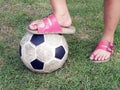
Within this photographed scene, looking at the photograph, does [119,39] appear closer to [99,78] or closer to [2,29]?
[99,78]

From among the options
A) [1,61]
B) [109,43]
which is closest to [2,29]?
[1,61]

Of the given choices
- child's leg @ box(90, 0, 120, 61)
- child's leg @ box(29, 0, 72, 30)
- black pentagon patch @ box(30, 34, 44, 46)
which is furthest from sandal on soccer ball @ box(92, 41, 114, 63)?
black pentagon patch @ box(30, 34, 44, 46)

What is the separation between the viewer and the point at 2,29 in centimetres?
295

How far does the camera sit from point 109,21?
250 cm

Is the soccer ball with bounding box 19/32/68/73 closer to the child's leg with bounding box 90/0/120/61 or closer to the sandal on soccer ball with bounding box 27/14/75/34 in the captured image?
the sandal on soccer ball with bounding box 27/14/75/34

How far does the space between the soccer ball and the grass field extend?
0.11 m

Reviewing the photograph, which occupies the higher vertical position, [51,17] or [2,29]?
[51,17]

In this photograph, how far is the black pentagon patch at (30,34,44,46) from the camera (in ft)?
7.17

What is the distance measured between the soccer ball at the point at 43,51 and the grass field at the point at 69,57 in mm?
106

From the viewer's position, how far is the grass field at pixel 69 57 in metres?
2.21

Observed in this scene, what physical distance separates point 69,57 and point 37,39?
41 cm

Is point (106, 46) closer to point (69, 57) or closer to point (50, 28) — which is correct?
point (69, 57)

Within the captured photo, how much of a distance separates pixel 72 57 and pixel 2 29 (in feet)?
2.71

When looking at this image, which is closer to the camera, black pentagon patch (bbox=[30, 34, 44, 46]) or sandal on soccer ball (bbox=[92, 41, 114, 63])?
black pentagon patch (bbox=[30, 34, 44, 46])
